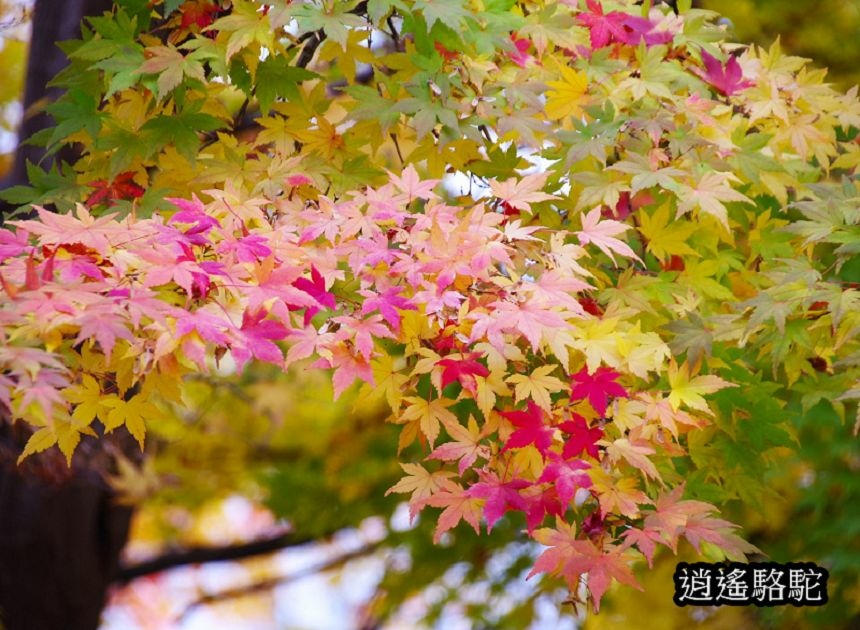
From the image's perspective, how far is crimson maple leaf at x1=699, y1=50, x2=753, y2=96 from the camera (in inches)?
121

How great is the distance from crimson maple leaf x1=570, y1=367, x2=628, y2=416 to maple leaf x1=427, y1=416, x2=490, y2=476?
252 mm

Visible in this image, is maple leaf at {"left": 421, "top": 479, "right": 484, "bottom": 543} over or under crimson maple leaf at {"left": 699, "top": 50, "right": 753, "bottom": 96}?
under

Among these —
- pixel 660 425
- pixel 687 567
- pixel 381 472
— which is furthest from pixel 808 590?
pixel 381 472

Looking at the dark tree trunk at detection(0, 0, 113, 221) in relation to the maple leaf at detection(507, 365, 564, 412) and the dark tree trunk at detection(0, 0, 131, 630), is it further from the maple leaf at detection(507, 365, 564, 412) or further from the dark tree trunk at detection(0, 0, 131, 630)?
the maple leaf at detection(507, 365, 564, 412)

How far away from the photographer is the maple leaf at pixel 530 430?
2.28 m

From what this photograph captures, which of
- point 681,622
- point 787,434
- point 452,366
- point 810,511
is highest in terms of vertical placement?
point 452,366

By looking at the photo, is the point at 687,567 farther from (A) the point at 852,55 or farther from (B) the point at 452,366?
(A) the point at 852,55

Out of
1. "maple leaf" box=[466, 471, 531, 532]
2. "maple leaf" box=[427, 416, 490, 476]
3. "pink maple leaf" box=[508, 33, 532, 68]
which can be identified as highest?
"pink maple leaf" box=[508, 33, 532, 68]

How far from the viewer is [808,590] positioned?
3.74 metres

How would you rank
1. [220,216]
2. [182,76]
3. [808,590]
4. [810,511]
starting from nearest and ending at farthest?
[220,216]
[182,76]
[808,590]
[810,511]

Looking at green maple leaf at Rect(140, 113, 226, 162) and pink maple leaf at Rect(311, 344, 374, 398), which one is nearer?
pink maple leaf at Rect(311, 344, 374, 398)

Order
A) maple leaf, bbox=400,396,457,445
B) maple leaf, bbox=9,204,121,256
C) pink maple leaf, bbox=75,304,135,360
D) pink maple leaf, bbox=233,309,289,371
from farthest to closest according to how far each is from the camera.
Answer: maple leaf, bbox=400,396,457,445
maple leaf, bbox=9,204,121,256
pink maple leaf, bbox=233,309,289,371
pink maple leaf, bbox=75,304,135,360

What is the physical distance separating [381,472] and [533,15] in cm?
437

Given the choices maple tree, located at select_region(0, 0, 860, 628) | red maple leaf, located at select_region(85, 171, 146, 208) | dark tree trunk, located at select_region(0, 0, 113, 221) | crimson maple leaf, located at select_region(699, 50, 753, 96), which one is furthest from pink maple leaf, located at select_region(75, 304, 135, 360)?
dark tree trunk, located at select_region(0, 0, 113, 221)
